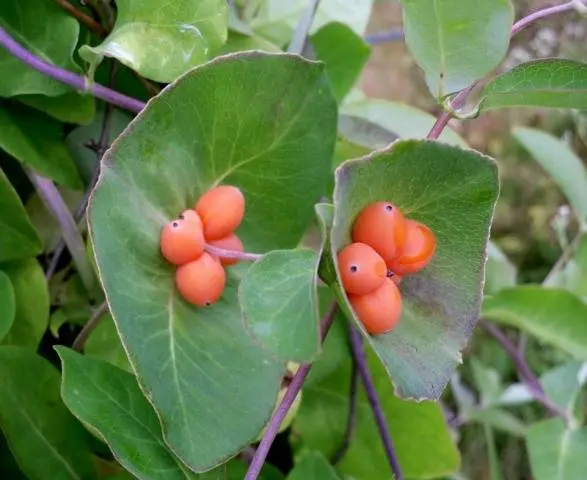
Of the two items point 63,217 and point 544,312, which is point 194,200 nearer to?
point 63,217

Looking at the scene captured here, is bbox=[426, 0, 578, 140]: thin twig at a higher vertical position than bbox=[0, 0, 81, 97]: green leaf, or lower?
higher

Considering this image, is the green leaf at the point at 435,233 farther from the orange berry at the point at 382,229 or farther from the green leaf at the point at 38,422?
the green leaf at the point at 38,422

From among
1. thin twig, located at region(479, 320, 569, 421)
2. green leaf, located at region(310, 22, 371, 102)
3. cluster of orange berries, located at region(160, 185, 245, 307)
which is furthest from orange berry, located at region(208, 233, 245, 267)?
thin twig, located at region(479, 320, 569, 421)

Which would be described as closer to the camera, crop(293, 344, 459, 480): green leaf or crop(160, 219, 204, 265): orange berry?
crop(160, 219, 204, 265): orange berry

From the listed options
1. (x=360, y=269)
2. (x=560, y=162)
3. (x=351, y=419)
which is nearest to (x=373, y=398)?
(x=351, y=419)

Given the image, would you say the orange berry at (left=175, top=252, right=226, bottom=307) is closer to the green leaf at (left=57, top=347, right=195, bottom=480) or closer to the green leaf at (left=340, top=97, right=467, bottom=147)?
the green leaf at (left=57, top=347, right=195, bottom=480)

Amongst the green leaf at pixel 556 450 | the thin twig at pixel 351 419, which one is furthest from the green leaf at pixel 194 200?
the green leaf at pixel 556 450

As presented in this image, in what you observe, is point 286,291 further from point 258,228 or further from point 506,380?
point 506,380
